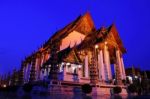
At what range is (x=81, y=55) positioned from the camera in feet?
79.7

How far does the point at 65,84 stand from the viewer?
16156 millimetres

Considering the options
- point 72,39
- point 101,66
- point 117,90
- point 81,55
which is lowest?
A: point 117,90

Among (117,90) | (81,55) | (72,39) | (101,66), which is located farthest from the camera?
(72,39)

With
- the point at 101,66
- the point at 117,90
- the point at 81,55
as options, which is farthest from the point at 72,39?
the point at 117,90

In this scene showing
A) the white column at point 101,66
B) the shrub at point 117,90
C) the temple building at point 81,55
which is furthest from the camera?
the white column at point 101,66

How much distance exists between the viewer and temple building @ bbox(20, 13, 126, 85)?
19.4 meters

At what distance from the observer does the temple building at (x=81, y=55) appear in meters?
19.4

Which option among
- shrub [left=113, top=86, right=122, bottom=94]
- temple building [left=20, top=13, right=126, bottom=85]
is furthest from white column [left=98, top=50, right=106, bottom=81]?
shrub [left=113, top=86, right=122, bottom=94]

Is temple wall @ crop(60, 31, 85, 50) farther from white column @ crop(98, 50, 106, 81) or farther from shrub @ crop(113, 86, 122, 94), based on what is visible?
shrub @ crop(113, 86, 122, 94)

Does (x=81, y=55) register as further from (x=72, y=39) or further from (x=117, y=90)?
(x=117, y=90)

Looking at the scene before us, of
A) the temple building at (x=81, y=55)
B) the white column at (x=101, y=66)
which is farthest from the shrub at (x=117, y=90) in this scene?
the white column at (x=101, y=66)

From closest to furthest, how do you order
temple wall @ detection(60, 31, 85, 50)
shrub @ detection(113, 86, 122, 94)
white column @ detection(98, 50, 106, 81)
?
shrub @ detection(113, 86, 122, 94) → white column @ detection(98, 50, 106, 81) → temple wall @ detection(60, 31, 85, 50)

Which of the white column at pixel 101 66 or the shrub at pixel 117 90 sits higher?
the white column at pixel 101 66

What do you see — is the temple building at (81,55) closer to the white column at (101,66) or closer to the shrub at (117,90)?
the white column at (101,66)
